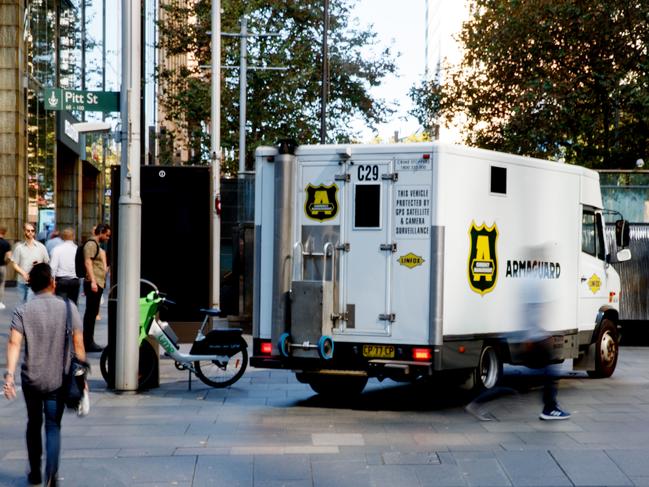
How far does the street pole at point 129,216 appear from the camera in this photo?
41.9ft

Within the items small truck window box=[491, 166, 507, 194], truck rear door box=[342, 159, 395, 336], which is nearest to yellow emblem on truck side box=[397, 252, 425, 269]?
truck rear door box=[342, 159, 395, 336]

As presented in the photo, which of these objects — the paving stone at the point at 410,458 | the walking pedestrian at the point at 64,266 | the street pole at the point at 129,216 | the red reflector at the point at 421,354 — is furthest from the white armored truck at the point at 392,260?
the walking pedestrian at the point at 64,266

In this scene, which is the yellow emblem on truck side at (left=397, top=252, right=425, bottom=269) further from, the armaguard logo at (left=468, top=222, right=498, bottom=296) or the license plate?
the license plate

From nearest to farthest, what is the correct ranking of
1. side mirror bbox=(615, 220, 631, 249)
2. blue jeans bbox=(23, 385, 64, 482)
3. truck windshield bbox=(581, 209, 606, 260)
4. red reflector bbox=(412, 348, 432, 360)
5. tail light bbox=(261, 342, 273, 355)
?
1. blue jeans bbox=(23, 385, 64, 482)
2. red reflector bbox=(412, 348, 432, 360)
3. tail light bbox=(261, 342, 273, 355)
4. truck windshield bbox=(581, 209, 606, 260)
5. side mirror bbox=(615, 220, 631, 249)

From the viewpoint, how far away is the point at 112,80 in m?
46.6

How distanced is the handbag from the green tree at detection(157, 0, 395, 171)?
3481 cm

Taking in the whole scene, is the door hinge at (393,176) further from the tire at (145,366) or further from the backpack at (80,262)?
the backpack at (80,262)

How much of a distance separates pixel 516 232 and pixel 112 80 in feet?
119

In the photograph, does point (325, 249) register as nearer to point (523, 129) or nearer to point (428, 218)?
point (428, 218)

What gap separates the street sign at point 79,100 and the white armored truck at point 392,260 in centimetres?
223

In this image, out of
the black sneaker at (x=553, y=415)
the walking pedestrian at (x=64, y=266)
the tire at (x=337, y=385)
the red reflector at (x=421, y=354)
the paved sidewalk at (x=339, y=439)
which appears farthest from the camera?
the walking pedestrian at (x=64, y=266)

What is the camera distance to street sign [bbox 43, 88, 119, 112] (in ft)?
41.8

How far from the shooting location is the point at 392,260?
11.2 metres

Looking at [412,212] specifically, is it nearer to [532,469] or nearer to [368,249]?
[368,249]
